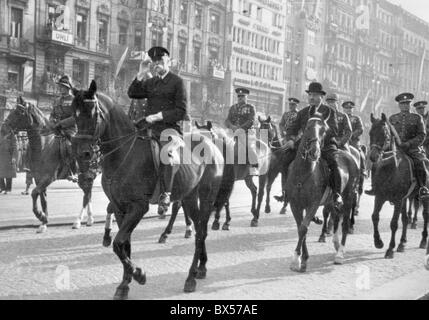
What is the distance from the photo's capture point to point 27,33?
1438 inches

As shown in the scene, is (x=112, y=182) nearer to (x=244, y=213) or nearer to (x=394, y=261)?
(x=394, y=261)

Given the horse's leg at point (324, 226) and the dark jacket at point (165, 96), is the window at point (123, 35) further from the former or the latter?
the dark jacket at point (165, 96)

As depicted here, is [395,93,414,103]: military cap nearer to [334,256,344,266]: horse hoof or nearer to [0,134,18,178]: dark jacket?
[334,256,344,266]: horse hoof

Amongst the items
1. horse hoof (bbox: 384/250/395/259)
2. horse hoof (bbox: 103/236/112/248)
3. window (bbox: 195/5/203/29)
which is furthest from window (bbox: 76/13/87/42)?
horse hoof (bbox: 384/250/395/259)

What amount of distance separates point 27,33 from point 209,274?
32.7 meters

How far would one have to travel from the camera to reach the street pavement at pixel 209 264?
725 centimetres

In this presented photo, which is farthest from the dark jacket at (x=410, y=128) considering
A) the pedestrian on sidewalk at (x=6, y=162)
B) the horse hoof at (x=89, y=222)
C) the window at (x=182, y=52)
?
the window at (x=182, y=52)

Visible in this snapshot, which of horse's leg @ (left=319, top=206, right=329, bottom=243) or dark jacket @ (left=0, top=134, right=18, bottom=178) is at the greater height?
dark jacket @ (left=0, top=134, right=18, bottom=178)

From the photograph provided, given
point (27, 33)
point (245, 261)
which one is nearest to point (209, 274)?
point (245, 261)

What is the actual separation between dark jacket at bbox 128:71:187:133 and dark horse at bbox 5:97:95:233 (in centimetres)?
439

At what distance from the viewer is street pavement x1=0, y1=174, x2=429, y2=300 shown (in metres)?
7.25

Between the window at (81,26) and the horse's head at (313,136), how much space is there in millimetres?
34851

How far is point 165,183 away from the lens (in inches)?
289

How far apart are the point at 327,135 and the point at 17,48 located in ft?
101
